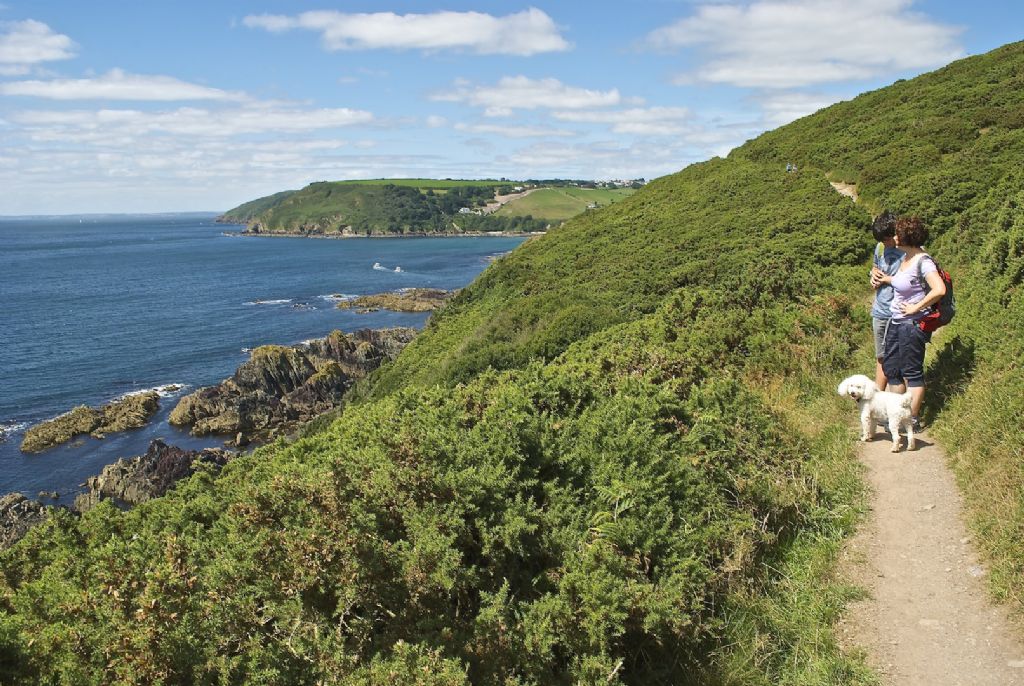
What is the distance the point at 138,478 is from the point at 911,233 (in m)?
30.5

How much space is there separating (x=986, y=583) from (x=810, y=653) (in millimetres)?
1569

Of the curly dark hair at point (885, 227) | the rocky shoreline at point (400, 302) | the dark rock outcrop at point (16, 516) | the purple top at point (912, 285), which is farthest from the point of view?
the rocky shoreline at point (400, 302)

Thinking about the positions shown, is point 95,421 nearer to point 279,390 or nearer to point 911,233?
point 279,390

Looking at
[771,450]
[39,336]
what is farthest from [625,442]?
[39,336]

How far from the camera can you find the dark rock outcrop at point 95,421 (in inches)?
1357

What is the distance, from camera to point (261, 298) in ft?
254

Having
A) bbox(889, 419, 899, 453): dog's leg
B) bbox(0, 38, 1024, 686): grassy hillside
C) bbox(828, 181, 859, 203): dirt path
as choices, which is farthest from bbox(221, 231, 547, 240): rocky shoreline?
bbox(889, 419, 899, 453): dog's leg

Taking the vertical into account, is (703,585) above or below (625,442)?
below

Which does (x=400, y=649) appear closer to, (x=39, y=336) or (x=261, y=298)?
(x=39, y=336)

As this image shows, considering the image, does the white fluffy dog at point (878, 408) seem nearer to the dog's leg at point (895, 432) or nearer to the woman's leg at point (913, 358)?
the dog's leg at point (895, 432)

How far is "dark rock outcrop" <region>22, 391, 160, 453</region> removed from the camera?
113 ft

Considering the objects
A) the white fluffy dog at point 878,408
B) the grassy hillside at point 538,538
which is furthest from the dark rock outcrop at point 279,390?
the white fluffy dog at point 878,408

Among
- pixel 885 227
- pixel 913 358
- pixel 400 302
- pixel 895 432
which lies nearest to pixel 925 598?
pixel 895 432

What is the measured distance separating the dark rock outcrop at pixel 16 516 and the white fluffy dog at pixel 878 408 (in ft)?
86.4
